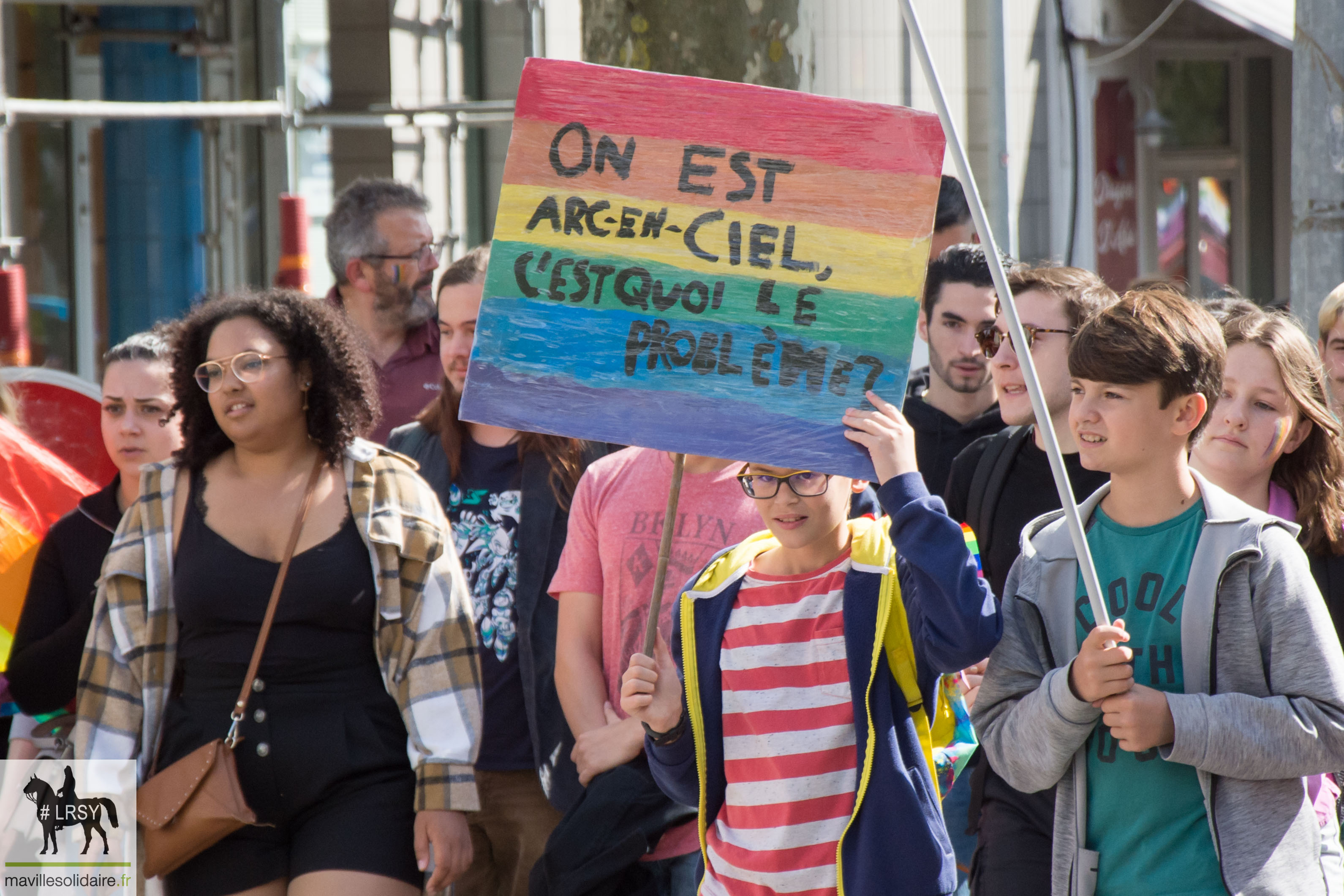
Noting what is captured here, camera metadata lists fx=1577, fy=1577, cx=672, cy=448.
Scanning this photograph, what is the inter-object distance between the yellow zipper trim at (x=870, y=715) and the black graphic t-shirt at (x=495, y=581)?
1.37 metres

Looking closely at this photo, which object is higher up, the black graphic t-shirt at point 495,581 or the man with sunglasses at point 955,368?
the man with sunglasses at point 955,368

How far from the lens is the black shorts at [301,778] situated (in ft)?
10.8

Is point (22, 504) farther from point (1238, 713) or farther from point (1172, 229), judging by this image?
point (1172, 229)

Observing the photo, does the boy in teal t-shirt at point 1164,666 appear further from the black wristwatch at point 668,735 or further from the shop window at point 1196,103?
the shop window at point 1196,103

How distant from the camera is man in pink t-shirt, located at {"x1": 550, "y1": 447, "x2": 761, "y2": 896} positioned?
346cm

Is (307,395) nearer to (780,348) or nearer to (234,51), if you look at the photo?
(780,348)

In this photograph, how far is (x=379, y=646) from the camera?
3.45 metres

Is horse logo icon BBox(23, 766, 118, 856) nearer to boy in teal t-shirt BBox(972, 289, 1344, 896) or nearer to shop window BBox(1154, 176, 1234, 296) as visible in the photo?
boy in teal t-shirt BBox(972, 289, 1344, 896)

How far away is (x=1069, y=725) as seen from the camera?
8.42 feet

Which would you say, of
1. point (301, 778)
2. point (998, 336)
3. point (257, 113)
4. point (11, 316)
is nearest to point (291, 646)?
point (301, 778)

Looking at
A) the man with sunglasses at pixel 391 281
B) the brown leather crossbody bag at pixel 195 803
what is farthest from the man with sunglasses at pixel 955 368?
the brown leather crossbody bag at pixel 195 803

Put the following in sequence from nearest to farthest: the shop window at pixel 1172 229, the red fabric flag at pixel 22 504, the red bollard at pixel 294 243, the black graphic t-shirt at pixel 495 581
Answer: the black graphic t-shirt at pixel 495 581 → the red fabric flag at pixel 22 504 → the red bollard at pixel 294 243 → the shop window at pixel 1172 229

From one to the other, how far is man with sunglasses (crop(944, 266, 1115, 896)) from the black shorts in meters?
1.25


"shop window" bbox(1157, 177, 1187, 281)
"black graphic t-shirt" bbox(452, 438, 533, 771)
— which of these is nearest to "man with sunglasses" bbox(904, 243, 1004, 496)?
"black graphic t-shirt" bbox(452, 438, 533, 771)
